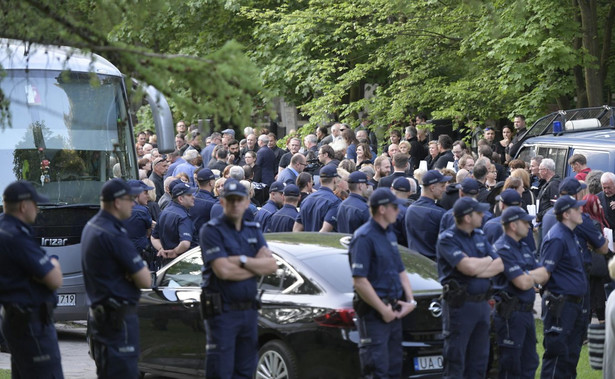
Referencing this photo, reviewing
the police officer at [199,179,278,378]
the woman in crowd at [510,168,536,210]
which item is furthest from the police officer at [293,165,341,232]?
the police officer at [199,179,278,378]

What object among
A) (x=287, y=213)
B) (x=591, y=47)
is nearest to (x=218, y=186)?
(x=287, y=213)

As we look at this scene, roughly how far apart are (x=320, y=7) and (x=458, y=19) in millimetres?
3876

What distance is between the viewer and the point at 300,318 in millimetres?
9289

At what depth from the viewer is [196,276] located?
10.4 metres

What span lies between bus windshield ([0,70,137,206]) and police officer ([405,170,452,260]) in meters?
4.17

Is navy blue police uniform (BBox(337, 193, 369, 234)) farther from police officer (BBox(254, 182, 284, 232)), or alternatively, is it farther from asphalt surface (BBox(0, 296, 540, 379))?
asphalt surface (BBox(0, 296, 540, 379))

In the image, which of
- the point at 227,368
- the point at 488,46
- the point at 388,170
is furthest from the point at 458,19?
the point at 227,368

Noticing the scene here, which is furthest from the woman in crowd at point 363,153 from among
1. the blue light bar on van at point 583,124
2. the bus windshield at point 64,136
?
the bus windshield at point 64,136

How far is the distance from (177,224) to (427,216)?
3431mm

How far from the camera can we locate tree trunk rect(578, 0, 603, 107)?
68.0ft

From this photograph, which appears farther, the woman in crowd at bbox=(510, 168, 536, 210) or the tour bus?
the tour bus

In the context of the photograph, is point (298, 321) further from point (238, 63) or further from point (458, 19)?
point (458, 19)

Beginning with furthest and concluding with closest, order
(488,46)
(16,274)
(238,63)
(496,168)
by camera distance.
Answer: (488,46) < (496,168) < (16,274) < (238,63)

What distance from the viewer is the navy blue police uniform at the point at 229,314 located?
8.56 metres
